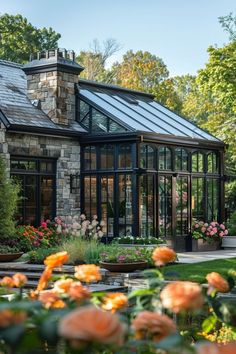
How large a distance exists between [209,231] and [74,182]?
425 centimetres

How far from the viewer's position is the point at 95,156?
19.2 m

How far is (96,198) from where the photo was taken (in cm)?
1911

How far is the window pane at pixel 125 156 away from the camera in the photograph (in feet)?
60.2

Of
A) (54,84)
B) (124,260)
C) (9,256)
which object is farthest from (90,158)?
(124,260)

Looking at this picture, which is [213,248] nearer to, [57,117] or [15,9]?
[57,117]

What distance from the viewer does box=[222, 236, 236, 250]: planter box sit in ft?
67.1

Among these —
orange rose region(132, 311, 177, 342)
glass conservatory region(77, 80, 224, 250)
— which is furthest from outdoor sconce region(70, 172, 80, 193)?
orange rose region(132, 311, 177, 342)

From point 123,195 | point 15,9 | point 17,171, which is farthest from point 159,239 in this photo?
point 15,9

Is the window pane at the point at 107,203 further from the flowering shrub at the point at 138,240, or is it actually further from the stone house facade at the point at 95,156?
the flowering shrub at the point at 138,240

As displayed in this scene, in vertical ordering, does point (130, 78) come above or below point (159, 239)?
above

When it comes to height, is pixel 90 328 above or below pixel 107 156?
below

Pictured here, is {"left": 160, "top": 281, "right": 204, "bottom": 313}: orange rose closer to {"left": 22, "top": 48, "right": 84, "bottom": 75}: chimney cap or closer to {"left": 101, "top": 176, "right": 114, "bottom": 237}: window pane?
{"left": 101, "top": 176, "right": 114, "bottom": 237}: window pane

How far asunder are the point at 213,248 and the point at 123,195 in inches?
140

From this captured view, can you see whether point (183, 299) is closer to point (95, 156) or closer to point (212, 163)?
point (95, 156)
